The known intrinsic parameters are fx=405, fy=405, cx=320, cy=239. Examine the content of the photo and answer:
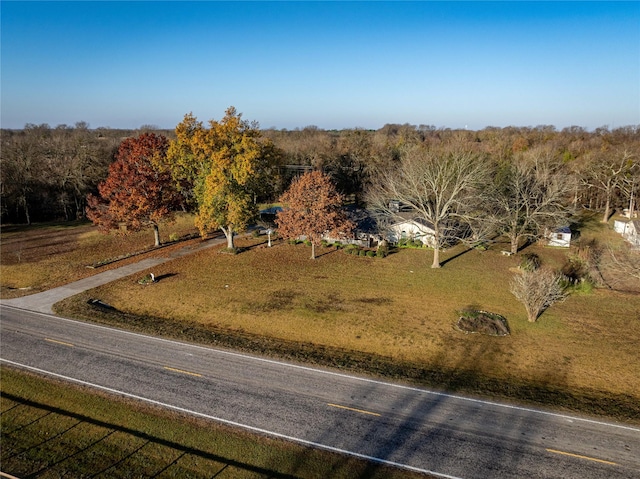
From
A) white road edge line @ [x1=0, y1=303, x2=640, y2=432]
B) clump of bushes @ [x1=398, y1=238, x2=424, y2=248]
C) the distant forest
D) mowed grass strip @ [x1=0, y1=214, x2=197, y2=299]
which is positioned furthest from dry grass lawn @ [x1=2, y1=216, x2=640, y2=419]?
the distant forest

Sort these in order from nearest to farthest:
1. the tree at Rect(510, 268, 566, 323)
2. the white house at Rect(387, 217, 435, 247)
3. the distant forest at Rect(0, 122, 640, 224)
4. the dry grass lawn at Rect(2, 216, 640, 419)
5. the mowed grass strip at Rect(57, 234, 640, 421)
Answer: the mowed grass strip at Rect(57, 234, 640, 421)
the dry grass lawn at Rect(2, 216, 640, 419)
the tree at Rect(510, 268, 566, 323)
the white house at Rect(387, 217, 435, 247)
the distant forest at Rect(0, 122, 640, 224)

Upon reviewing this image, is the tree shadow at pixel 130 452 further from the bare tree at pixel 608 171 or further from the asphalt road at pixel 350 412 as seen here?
the bare tree at pixel 608 171

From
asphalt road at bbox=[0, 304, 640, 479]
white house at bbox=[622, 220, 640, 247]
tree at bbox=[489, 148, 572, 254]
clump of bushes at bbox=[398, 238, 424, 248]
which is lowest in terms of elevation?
asphalt road at bbox=[0, 304, 640, 479]

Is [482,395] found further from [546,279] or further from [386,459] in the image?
[546,279]

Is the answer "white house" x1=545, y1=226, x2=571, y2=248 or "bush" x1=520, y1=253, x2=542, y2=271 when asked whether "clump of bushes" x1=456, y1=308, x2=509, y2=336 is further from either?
"white house" x1=545, y1=226, x2=571, y2=248

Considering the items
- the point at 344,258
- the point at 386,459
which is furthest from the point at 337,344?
the point at 344,258

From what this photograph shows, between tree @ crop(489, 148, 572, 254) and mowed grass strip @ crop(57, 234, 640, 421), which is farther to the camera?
tree @ crop(489, 148, 572, 254)

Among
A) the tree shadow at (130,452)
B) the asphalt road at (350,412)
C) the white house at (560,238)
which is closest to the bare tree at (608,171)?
the white house at (560,238)
